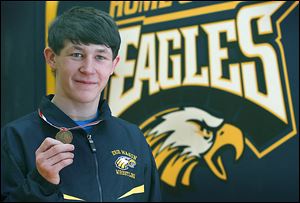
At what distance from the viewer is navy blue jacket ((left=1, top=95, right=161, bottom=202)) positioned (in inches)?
30.2

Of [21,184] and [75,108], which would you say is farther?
[75,108]

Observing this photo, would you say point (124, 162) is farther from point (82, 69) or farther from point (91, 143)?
point (82, 69)

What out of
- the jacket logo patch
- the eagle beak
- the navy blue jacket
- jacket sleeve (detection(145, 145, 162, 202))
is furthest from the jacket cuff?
the eagle beak

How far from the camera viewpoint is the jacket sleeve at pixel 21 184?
0.71 metres

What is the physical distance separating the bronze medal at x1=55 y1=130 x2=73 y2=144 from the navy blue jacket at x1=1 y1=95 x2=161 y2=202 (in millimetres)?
44

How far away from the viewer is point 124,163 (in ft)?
3.03

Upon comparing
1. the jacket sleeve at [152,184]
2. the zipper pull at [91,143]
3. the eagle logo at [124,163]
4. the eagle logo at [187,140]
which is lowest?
the eagle logo at [187,140]

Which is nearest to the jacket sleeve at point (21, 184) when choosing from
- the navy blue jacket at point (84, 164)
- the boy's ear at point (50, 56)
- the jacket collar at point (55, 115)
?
the navy blue jacket at point (84, 164)

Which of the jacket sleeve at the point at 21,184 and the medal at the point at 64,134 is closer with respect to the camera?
the jacket sleeve at the point at 21,184

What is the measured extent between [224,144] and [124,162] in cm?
85

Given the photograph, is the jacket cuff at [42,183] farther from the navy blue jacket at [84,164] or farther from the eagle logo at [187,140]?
the eagle logo at [187,140]

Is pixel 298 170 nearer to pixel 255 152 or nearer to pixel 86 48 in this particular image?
pixel 255 152

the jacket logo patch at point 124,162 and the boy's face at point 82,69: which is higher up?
the boy's face at point 82,69

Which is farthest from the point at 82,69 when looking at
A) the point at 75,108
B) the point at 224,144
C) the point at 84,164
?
the point at 224,144
